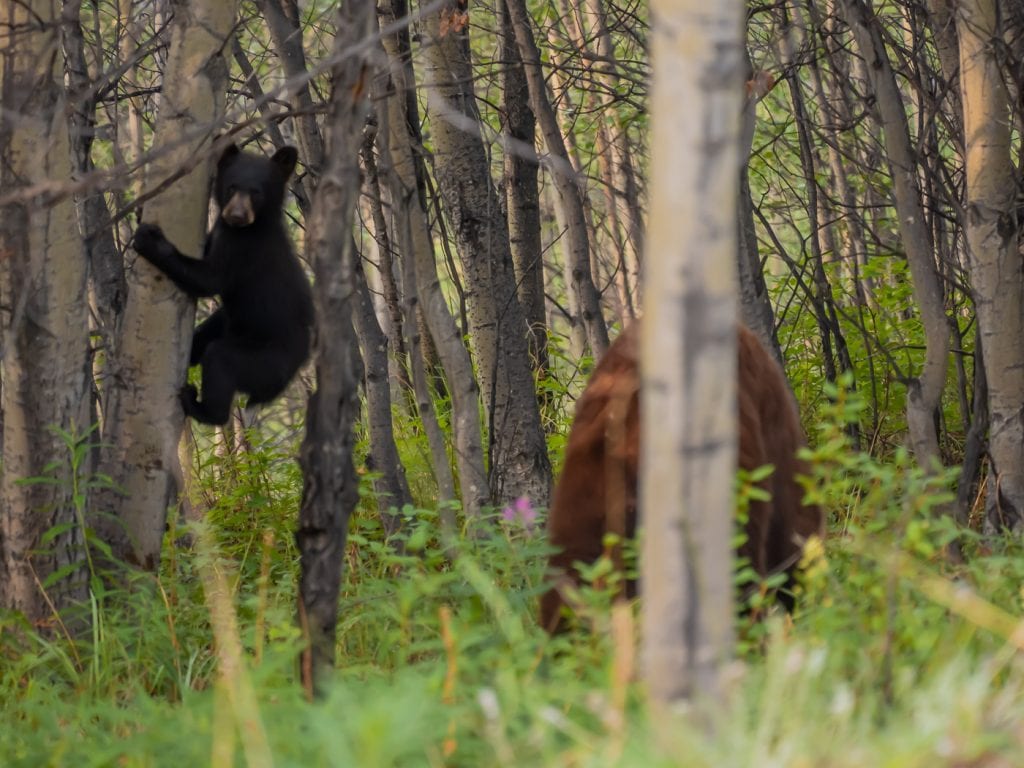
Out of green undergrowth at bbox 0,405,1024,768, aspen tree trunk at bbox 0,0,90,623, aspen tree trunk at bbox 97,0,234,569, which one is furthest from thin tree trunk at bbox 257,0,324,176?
green undergrowth at bbox 0,405,1024,768

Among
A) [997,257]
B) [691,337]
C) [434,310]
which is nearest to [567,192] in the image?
[434,310]

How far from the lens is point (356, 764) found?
2.28m

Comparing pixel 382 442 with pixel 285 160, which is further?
pixel 382 442

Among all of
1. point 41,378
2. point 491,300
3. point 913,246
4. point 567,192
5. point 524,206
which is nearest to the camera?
point 41,378

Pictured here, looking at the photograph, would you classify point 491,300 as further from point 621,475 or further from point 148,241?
point 621,475

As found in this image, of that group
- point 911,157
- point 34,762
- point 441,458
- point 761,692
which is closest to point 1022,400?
point 911,157

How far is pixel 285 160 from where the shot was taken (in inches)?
234

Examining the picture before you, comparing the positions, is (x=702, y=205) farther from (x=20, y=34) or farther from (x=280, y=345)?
(x=280, y=345)

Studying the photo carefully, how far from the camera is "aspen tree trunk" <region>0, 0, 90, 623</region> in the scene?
4.44 m

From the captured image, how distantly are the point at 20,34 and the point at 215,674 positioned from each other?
227cm

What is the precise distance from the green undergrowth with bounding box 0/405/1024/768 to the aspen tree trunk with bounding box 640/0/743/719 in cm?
12

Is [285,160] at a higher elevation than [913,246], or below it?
higher

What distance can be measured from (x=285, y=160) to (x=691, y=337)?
412cm

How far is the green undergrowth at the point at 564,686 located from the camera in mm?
2301
